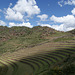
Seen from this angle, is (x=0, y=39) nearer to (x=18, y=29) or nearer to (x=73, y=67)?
(x=18, y=29)

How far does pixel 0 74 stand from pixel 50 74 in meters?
17.9

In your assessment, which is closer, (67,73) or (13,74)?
(67,73)

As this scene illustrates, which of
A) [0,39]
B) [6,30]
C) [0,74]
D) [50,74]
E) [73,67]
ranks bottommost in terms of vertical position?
[0,74]

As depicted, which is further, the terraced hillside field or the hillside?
the terraced hillside field

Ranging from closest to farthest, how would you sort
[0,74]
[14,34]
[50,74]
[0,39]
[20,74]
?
[50,74]
[20,74]
[0,74]
[0,39]
[14,34]

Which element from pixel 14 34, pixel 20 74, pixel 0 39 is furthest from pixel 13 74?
pixel 14 34

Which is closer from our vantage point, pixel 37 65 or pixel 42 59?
pixel 37 65

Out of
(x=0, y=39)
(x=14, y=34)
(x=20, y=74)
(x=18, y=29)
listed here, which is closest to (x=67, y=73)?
(x=20, y=74)

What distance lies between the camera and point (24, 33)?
11744cm

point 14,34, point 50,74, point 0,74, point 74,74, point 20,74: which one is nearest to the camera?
point 74,74

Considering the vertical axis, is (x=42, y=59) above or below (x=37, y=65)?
above

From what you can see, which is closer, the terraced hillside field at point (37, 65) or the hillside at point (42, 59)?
the hillside at point (42, 59)

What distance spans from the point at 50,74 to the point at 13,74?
14079 mm

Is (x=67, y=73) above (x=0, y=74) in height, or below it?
above
